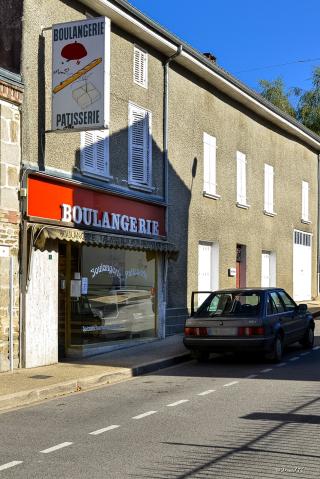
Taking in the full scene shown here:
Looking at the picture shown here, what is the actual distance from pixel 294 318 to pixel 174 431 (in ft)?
23.4

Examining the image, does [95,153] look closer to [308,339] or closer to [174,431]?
[308,339]

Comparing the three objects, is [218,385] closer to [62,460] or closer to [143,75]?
[62,460]

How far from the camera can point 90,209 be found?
44.7 ft

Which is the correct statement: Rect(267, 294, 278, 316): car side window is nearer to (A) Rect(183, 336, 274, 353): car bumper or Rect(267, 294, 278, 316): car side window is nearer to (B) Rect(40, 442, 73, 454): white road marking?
(A) Rect(183, 336, 274, 353): car bumper

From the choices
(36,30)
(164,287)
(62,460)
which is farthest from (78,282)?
(62,460)

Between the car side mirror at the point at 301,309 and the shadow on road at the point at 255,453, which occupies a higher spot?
the car side mirror at the point at 301,309

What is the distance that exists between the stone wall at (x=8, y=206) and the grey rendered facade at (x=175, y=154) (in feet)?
0.42

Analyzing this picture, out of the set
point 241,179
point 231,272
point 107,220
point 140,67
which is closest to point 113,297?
point 107,220

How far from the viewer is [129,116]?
15.2 metres

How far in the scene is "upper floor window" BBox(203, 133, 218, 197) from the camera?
18.5 meters

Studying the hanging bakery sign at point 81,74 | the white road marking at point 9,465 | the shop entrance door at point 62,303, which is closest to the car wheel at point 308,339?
the shop entrance door at point 62,303

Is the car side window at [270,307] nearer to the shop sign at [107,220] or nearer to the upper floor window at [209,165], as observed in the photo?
the shop sign at [107,220]

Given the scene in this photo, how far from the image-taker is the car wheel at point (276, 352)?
40.9 feet

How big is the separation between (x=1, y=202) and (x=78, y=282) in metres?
A: 2.64
